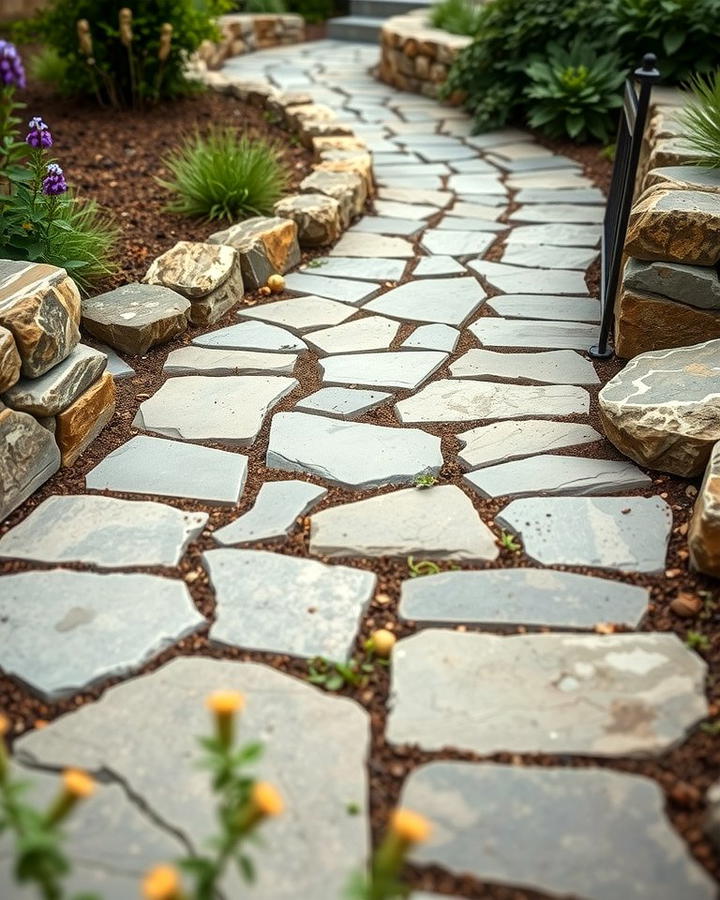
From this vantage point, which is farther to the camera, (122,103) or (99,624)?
(122,103)

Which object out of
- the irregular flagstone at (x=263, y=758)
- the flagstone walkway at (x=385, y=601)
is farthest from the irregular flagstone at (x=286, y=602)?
the irregular flagstone at (x=263, y=758)

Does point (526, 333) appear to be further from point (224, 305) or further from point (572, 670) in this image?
point (572, 670)

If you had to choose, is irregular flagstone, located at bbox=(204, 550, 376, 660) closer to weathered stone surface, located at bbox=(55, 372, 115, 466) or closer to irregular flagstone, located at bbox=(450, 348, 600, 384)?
weathered stone surface, located at bbox=(55, 372, 115, 466)

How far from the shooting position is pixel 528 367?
3561 millimetres

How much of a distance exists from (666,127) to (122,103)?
3995mm

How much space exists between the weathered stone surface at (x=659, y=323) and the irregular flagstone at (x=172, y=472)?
1.57 metres

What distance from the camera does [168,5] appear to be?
20.1 ft

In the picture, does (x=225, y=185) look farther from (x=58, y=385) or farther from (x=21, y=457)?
(x=21, y=457)

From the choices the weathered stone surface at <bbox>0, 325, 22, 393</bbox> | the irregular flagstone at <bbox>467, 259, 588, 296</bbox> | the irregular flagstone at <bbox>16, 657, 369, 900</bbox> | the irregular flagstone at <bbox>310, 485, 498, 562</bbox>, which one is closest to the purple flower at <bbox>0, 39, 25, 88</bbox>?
the weathered stone surface at <bbox>0, 325, 22, 393</bbox>

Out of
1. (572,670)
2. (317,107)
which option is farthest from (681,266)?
(317,107)

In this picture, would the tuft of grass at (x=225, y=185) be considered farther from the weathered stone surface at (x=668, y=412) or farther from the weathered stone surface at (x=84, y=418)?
the weathered stone surface at (x=668, y=412)

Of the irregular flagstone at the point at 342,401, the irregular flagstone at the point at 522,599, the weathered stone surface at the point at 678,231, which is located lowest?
the irregular flagstone at the point at 522,599

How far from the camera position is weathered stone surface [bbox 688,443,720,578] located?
2250mm

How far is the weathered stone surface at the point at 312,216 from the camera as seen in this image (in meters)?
4.65
